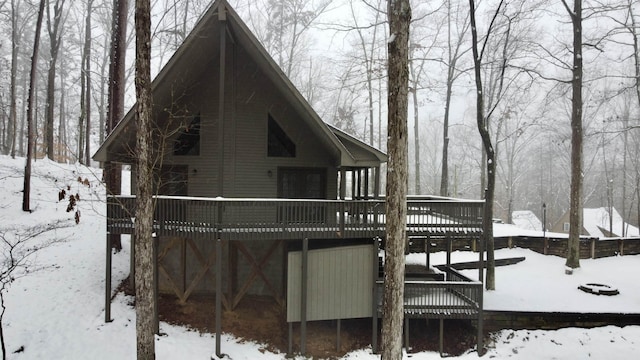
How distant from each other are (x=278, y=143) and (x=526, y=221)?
43.9 m

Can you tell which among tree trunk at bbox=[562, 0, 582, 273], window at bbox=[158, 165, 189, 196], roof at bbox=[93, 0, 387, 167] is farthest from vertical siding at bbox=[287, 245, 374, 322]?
tree trunk at bbox=[562, 0, 582, 273]

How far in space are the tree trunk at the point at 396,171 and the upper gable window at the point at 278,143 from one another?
23.8 feet

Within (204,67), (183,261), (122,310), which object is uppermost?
(204,67)

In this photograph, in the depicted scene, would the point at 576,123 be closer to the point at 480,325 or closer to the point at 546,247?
the point at 546,247

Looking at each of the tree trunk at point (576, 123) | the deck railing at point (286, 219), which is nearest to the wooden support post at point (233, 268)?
the deck railing at point (286, 219)

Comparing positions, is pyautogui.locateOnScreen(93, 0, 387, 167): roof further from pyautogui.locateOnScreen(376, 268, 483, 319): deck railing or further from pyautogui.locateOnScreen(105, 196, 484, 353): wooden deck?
pyautogui.locateOnScreen(376, 268, 483, 319): deck railing

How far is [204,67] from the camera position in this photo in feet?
44.1

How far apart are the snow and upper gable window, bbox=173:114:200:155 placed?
335 centimetres

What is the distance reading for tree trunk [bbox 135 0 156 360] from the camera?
8.12m

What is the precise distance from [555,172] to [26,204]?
188 feet

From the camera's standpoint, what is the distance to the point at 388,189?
23.9ft

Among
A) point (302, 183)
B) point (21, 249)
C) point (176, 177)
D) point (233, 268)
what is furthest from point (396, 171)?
point (21, 249)

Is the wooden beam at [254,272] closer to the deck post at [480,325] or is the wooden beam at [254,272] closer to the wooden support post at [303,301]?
the wooden support post at [303,301]

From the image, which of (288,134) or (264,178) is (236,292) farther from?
(288,134)
